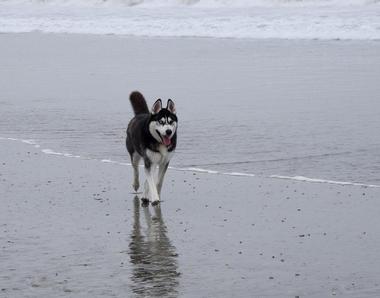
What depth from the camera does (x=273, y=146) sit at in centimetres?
1230

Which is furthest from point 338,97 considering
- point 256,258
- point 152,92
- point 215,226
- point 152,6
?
point 152,6

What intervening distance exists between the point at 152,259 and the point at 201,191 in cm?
285

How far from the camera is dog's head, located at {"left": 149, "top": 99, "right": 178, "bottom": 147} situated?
28.8 feet

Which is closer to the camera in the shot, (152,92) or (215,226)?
(215,226)

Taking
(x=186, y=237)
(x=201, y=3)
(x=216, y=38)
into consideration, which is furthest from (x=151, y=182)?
(x=201, y=3)

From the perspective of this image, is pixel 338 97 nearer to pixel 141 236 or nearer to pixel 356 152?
pixel 356 152

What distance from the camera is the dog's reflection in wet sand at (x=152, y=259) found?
5.83 metres

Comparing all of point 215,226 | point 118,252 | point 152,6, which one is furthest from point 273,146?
point 152,6

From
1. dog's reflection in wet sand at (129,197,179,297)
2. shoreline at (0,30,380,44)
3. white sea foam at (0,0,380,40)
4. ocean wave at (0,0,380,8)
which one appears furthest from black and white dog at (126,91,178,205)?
ocean wave at (0,0,380,8)

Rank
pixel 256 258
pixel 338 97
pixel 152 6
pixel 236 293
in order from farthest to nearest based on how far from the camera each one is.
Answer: pixel 152 6
pixel 338 97
pixel 256 258
pixel 236 293

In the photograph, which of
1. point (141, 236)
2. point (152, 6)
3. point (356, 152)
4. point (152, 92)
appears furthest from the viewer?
point (152, 6)

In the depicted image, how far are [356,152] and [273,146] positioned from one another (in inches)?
42.8

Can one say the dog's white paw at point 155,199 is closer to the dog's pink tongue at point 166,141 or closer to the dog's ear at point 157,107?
the dog's pink tongue at point 166,141

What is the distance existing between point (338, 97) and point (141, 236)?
10.3 metres
